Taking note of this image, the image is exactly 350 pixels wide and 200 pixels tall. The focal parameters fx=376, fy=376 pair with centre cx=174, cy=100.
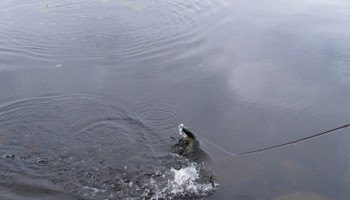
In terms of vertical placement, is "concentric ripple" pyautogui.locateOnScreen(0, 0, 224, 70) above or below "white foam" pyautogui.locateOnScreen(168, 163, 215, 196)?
above

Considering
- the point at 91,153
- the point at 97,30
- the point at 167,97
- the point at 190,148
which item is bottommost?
the point at 190,148

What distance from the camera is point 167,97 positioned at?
20.9 feet

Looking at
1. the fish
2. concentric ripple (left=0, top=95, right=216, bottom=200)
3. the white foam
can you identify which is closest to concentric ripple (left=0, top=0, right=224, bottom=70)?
concentric ripple (left=0, top=95, right=216, bottom=200)

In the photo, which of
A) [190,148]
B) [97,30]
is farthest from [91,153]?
[97,30]

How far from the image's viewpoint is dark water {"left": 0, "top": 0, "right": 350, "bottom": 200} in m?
4.81

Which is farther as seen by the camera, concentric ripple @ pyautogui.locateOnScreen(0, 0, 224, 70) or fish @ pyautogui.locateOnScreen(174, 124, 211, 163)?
concentric ripple @ pyautogui.locateOnScreen(0, 0, 224, 70)

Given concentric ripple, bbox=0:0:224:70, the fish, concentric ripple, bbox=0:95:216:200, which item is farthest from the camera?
concentric ripple, bbox=0:0:224:70

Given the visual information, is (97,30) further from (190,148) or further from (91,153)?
(190,148)

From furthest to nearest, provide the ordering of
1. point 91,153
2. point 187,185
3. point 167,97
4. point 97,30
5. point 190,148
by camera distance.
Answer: point 97,30, point 167,97, point 190,148, point 91,153, point 187,185

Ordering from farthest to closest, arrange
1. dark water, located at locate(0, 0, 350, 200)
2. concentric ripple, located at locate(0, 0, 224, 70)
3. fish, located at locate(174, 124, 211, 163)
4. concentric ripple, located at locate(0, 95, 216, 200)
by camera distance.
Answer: concentric ripple, located at locate(0, 0, 224, 70)
fish, located at locate(174, 124, 211, 163)
dark water, located at locate(0, 0, 350, 200)
concentric ripple, located at locate(0, 95, 216, 200)

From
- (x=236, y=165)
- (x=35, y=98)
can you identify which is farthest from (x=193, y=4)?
(x=236, y=165)

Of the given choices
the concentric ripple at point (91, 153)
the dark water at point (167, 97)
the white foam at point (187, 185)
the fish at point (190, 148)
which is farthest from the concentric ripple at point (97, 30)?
the white foam at point (187, 185)

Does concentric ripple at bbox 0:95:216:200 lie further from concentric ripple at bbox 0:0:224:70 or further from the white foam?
concentric ripple at bbox 0:0:224:70

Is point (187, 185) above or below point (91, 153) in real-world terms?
below
